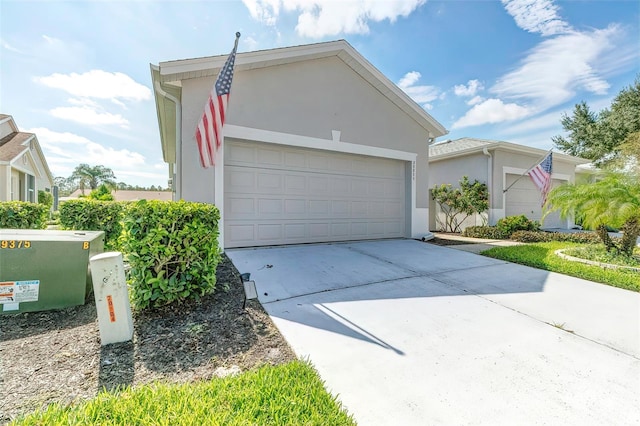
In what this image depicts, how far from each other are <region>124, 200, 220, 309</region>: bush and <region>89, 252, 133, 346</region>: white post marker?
0.49m

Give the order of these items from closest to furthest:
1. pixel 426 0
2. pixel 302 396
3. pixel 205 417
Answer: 1. pixel 205 417
2. pixel 302 396
3. pixel 426 0

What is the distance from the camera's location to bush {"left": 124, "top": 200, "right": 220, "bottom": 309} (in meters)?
3.13

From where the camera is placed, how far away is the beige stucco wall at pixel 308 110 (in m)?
5.99

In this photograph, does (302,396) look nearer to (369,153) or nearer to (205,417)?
(205,417)

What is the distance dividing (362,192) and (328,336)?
5898 millimetres

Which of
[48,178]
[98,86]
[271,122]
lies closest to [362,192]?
[271,122]

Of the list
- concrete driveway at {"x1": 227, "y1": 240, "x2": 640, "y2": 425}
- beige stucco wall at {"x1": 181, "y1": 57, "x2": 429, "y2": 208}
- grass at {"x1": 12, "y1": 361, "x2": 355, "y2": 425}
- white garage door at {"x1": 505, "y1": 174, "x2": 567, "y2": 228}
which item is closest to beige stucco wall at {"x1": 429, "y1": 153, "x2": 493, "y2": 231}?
white garage door at {"x1": 505, "y1": 174, "x2": 567, "y2": 228}

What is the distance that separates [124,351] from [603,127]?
2928 cm

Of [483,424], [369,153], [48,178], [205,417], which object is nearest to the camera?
[205,417]

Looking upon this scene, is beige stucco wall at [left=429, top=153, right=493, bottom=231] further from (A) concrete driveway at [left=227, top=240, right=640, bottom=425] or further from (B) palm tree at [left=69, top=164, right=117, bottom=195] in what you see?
(B) palm tree at [left=69, top=164, right=117, bottom=195]

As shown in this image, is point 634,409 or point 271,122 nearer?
point 634,409

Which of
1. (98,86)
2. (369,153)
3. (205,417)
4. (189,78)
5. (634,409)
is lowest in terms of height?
(634,409)

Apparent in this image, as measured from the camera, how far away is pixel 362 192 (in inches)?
328

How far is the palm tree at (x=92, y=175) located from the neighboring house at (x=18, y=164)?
34.3m
